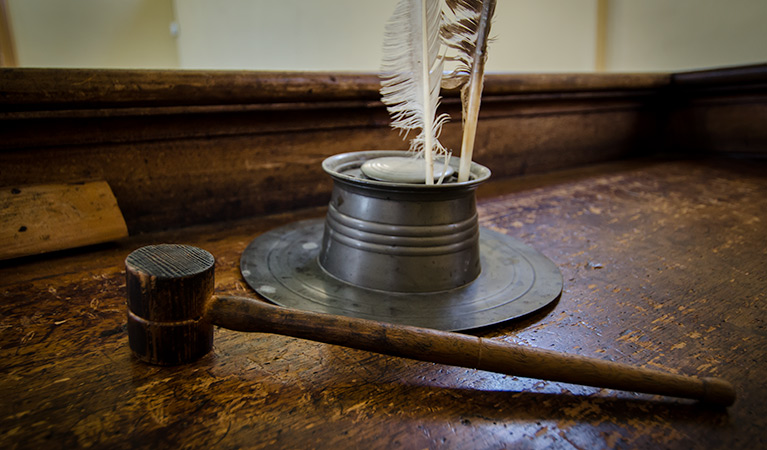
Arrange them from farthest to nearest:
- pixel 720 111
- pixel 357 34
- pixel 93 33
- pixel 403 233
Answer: pixel 93 33 < pixel 357 34 < pixel 720 111 < pixel 403 233

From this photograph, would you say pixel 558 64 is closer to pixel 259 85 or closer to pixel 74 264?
pixel 259 85

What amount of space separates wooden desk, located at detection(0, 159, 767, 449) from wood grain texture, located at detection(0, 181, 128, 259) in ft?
0.10

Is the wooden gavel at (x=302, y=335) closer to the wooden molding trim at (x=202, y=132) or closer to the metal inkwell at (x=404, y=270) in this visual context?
the metal inkwell at (x=404, y=270)

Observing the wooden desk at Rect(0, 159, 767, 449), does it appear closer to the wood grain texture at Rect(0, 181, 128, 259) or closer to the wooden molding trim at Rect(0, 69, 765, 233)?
the wood grain texture at Rect(0, 181, 128, 259)

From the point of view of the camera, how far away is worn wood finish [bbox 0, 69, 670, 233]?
34.4 inches

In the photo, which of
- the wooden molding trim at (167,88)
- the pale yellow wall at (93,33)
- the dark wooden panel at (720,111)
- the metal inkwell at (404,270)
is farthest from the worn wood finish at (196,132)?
the pale yellow wall at (93,33)

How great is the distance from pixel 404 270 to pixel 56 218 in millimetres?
630

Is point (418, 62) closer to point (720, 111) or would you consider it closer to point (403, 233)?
point (403, 233)

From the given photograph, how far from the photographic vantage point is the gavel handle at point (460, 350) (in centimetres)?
49

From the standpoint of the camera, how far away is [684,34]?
9.08ft

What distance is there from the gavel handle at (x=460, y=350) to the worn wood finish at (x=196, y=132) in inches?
22.6

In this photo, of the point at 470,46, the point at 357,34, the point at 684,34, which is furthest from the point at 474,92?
the point at 357,34

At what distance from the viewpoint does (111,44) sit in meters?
6.52

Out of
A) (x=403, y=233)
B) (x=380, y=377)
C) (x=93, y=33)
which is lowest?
(x=380, y=377)
